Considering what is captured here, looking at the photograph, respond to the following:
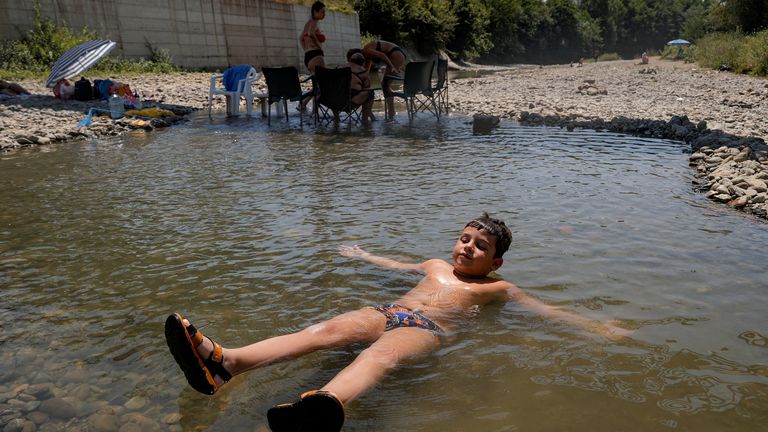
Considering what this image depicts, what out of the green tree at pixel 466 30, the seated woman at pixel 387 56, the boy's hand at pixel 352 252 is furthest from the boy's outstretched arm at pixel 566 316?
the green tree at pixel 466 30

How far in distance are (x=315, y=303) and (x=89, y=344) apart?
1198 millimetres

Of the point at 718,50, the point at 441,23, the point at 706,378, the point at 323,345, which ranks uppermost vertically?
the point at 441,23

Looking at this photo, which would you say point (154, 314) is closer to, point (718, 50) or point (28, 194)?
point (28, 194)

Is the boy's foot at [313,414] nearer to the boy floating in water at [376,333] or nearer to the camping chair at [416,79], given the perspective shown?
the boy floating in water at [376,333]

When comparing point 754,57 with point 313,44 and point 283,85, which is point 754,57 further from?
point 283,85

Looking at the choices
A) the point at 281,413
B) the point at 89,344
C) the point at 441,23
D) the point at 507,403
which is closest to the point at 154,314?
the point at 89,344

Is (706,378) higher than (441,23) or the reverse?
the reverse

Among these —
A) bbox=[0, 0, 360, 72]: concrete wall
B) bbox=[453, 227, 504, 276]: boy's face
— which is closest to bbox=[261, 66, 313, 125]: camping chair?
bbox=[453, 227, 504, 276]: boy's face

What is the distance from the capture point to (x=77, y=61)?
12.6 meters

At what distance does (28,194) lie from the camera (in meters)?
5.90

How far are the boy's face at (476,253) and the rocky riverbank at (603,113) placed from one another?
10.7 feet

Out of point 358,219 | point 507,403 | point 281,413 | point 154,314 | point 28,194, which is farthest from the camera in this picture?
point 28,194

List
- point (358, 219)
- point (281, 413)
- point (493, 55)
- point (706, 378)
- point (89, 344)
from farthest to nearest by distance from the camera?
1. point (493, 55)
2. point (358, 219)
3. point (89, 344)
4. point (706, 378)
5. point (281, 413)

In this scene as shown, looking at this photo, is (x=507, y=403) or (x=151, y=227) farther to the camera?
(x=151, y=227)
